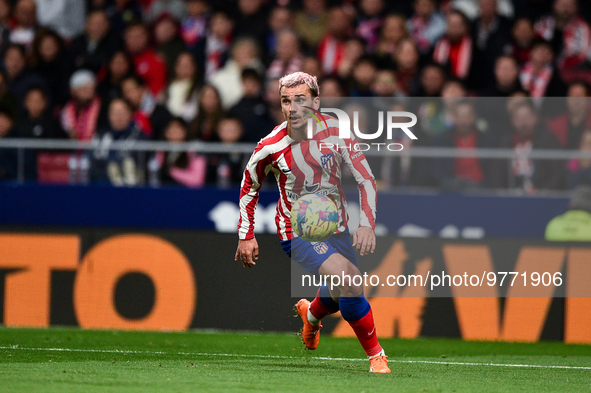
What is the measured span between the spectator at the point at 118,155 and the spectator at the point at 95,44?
6.40 feet

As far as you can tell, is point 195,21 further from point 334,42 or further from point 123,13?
point 334,42

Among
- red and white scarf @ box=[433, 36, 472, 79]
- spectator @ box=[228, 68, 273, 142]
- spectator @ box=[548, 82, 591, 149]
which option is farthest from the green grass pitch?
red and white scarf @ box=[433, 36, 472, 79]

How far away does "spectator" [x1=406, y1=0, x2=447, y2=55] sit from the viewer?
11.6 metres

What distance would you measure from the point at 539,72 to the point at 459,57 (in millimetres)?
968

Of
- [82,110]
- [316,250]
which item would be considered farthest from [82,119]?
[316,250]

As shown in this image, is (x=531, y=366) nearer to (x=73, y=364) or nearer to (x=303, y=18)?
(x=73, y=364)

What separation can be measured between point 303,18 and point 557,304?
16.9 ft

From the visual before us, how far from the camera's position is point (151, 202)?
33.3ft

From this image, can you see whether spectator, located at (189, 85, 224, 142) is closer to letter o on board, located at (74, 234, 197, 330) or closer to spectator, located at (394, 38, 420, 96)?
letter o on board, located at (74, 234, 197, 330)

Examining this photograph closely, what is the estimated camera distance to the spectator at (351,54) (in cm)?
1094

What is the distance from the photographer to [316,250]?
20.7 ft

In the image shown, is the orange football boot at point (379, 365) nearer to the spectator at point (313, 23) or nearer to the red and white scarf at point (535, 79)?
the red and white scarf at point (535, 79)

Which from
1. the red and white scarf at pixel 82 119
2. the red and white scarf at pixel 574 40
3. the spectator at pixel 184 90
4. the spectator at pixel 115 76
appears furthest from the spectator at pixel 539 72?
the red and white scarf at pixel 82 119

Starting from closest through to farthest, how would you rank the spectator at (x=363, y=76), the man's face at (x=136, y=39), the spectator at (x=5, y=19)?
the spectator at (x=363, y=76), the man's face at (x=136, y=39), the spectator at (x=5, y=19)
